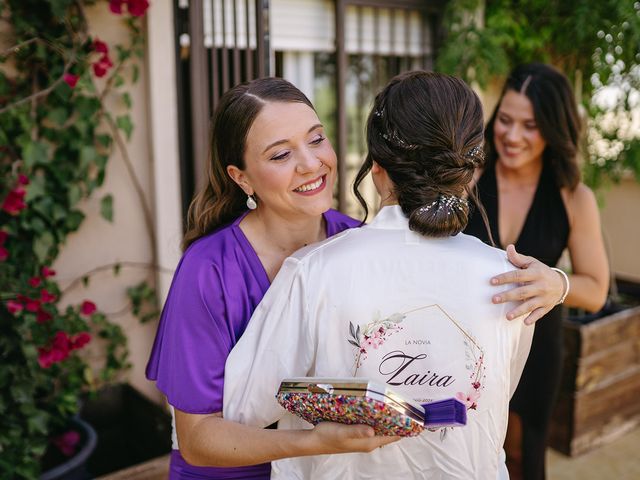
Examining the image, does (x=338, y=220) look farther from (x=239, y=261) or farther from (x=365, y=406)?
(x=365, y=406)

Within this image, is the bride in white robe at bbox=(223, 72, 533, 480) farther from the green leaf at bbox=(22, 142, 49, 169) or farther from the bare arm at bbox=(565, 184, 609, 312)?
the green leaf at bbox=(22, 142, 49, 169)

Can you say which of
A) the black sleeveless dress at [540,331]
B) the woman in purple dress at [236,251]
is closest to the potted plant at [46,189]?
the woman in purple dress at [236,251]

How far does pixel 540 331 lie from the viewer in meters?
2.59

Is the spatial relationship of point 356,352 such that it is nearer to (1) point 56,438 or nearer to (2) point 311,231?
(2) point 311,231

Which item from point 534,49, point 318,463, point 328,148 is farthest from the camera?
point 534,49

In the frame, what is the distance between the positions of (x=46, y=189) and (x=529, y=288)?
84.6 inches

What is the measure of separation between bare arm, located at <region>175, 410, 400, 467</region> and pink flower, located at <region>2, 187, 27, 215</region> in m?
1.46

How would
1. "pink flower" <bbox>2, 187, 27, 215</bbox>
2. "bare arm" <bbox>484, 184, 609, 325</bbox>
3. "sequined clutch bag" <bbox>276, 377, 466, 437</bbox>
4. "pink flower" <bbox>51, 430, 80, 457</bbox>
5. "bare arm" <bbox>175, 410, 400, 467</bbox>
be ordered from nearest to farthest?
1. "sequined clutch bag" <bbox>276, 377, 466, 437</bbox>
2. "bare arm" <bbox>175, 410, 400, 467</bbox>
3. "bare arm" <bbox>484, 184, 609, 325</bbox>
4. "pink flower" <bbox>2, 187, 27, 215</bbox>
5. "pink flower" <bbox>51, 430, 80, 457</bbox>

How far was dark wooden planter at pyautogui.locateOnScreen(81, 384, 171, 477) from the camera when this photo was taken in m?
3.05

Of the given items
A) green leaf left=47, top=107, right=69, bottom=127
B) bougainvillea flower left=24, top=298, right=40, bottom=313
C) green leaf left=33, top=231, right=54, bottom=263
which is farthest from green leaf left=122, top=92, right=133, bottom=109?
bougainvillea flower left=24, top=298, right=40, bottom=313

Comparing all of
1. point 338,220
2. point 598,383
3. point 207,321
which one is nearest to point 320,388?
point 207,321

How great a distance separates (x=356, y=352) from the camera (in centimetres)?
129

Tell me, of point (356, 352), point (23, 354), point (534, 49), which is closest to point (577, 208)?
point (356, 352)

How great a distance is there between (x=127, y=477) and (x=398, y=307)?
1834 millimetres
